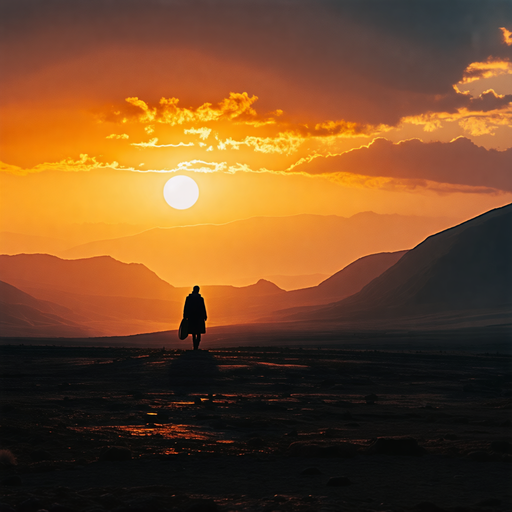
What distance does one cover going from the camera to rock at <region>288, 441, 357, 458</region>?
1048cm

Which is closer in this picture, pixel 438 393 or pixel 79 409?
pixel 79 409

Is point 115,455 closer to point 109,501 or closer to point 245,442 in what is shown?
point 109,501

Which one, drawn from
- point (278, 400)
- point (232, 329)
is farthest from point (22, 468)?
point (232, 329)

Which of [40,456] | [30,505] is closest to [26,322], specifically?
[40,456]

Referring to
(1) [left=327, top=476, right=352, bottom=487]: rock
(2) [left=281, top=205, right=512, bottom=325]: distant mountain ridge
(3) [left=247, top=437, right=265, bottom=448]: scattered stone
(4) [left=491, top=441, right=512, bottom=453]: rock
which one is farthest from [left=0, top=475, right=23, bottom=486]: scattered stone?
(2) [left=281, top=205, right=512, bottom=325]: distant mountain ridge

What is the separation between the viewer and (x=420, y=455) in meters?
10.5

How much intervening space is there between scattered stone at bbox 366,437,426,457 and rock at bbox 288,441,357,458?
0.33 metres

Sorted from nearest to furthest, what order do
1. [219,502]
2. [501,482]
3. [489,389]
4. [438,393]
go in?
[219,502] < [501,482] < [438,393] < [489,389]

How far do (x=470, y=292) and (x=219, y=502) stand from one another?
363ft

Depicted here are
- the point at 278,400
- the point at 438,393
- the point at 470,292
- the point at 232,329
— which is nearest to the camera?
the point at 278,400

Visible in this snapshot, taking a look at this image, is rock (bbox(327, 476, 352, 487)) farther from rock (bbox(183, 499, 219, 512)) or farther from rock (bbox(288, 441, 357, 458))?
rock (bbox(183, 499, 219, 512))

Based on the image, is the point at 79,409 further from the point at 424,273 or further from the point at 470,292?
the point at 424,273

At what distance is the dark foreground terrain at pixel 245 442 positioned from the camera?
8094 mm

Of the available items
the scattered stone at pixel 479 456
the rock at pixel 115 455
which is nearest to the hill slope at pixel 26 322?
the rock at pixel 115 455
